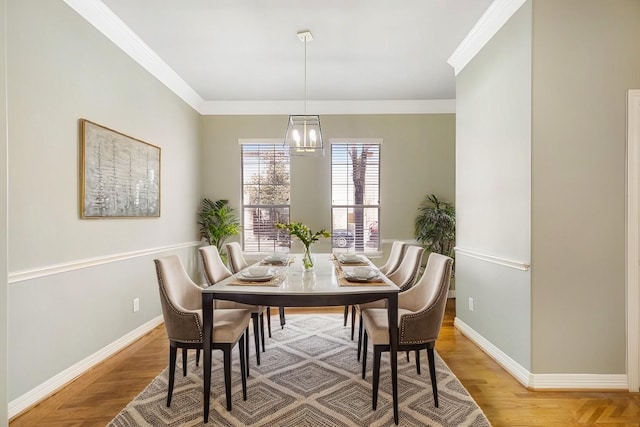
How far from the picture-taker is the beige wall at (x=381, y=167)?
5543mm

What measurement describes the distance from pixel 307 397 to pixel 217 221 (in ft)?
11.3

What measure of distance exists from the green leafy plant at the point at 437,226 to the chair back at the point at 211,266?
2.99 meters

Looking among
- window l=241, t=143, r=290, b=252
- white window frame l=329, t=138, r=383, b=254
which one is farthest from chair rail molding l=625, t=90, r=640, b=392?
window l=241, t=143, r=290, b=252

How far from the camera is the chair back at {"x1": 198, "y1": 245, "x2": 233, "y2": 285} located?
3.14 meters

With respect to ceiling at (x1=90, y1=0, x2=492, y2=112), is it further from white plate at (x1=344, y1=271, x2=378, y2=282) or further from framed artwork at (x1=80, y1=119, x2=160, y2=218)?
white plate at (x1=344, y1=271, x2=378, y2=282)

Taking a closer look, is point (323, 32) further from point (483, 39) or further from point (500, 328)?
point (500, 328)

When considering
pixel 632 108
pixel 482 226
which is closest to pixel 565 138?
pixel 632 108

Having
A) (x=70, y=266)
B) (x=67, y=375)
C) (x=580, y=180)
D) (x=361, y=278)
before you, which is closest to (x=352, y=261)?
(x=361, y=278)

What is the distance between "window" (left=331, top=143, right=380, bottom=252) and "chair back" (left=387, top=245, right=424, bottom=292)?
2130 mm

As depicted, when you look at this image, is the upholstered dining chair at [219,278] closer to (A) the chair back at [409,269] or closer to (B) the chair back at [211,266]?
(B) the chair back at [211,266]

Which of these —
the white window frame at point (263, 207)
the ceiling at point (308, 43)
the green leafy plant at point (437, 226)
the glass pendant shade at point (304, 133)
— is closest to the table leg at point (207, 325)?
the glass pendant shade at point (304, 133)

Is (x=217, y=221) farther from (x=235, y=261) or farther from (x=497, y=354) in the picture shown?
(x=497, y=354)

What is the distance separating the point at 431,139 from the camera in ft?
18.2

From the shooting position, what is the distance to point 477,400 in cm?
242
